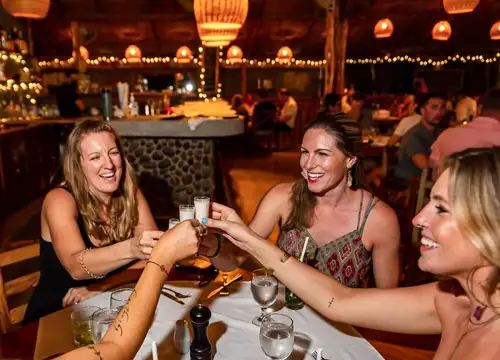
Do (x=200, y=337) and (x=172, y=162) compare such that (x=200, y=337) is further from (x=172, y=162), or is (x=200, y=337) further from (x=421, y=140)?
(x=172, y=162)

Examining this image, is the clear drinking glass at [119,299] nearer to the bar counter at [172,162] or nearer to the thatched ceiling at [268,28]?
the bar counter at [172,162]

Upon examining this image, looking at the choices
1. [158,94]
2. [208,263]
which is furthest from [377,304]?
[158,94]

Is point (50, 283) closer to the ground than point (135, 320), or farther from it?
closer to the ground

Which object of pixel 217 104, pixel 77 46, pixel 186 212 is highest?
pixel 77 46

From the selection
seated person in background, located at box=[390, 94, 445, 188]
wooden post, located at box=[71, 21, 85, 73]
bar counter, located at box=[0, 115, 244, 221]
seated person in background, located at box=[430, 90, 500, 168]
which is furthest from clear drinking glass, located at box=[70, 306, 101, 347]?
wooden post, located at box=[71, 21, 85, 73]

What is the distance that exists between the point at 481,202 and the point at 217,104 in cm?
721

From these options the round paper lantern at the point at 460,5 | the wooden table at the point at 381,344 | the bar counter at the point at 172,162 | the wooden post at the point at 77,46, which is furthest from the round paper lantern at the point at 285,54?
the wooden table at the point at 381,344

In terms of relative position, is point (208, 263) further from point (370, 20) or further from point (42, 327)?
point (370, 20)

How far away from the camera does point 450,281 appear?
1448 mm

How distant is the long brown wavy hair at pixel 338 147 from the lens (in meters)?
2.13

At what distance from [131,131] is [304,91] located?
9.96 m

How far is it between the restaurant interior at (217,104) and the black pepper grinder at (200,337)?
0.09 meters

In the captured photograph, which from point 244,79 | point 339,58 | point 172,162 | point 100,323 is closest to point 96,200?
point 100,323

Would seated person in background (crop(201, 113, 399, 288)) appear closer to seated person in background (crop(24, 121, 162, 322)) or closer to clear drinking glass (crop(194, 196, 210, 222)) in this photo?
clear drinking glass (crop(194, 196, 210, 222))
